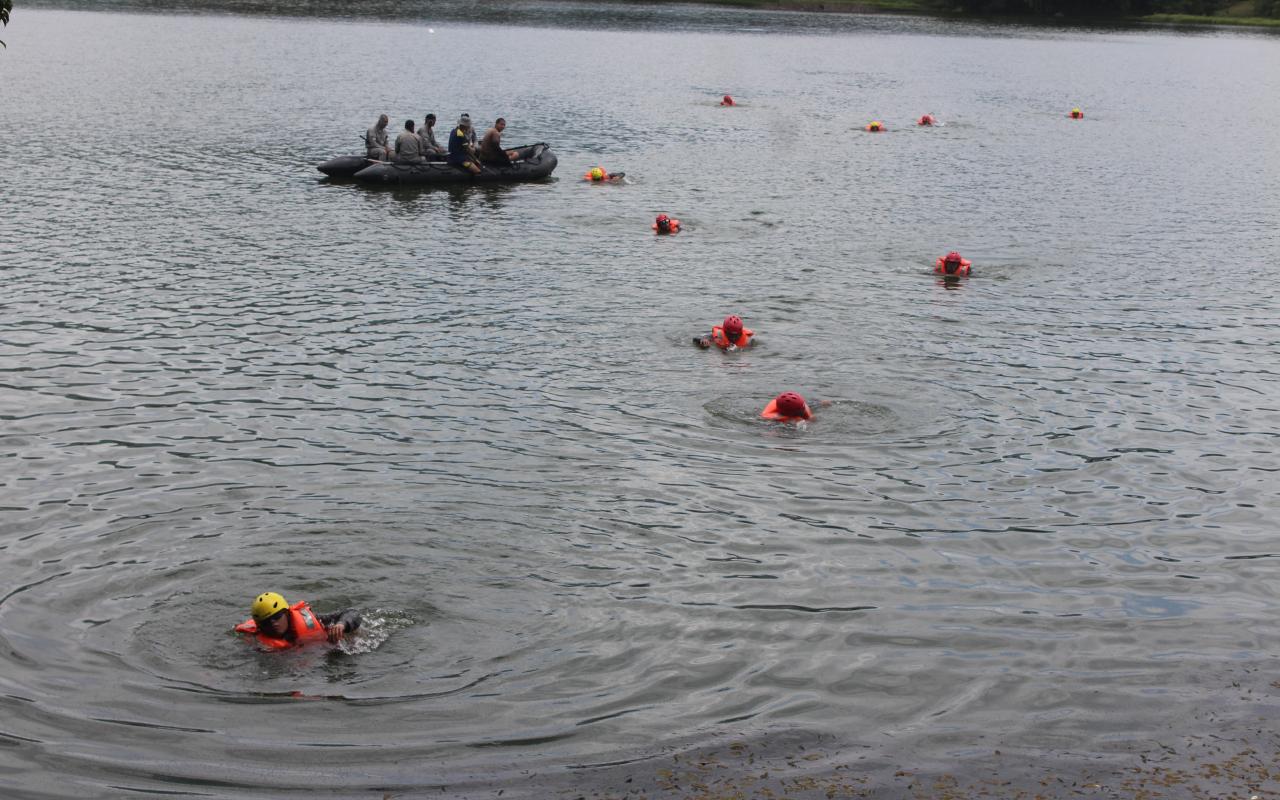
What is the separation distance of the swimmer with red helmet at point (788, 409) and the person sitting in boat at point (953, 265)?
1231 centimetres

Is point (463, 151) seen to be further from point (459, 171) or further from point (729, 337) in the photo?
point (729, 337)

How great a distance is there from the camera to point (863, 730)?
12703mm

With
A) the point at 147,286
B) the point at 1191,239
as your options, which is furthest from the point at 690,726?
the point at 1191,239

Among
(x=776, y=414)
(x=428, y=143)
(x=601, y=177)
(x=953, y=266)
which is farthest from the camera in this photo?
(x=601, y=177)

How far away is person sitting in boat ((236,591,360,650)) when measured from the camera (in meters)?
13.5

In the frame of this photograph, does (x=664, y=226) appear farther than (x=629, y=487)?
Yes

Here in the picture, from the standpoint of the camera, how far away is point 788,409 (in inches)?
823

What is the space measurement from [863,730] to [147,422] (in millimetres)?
13153

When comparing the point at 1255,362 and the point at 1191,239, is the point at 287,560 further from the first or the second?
the point at 1191,239

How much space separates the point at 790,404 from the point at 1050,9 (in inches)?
5661

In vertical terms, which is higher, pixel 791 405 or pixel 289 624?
pixel 791 405

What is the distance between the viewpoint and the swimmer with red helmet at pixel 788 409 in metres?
20.9

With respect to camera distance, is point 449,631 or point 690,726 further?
point 449,631

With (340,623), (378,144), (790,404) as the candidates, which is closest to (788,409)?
(790,404)
